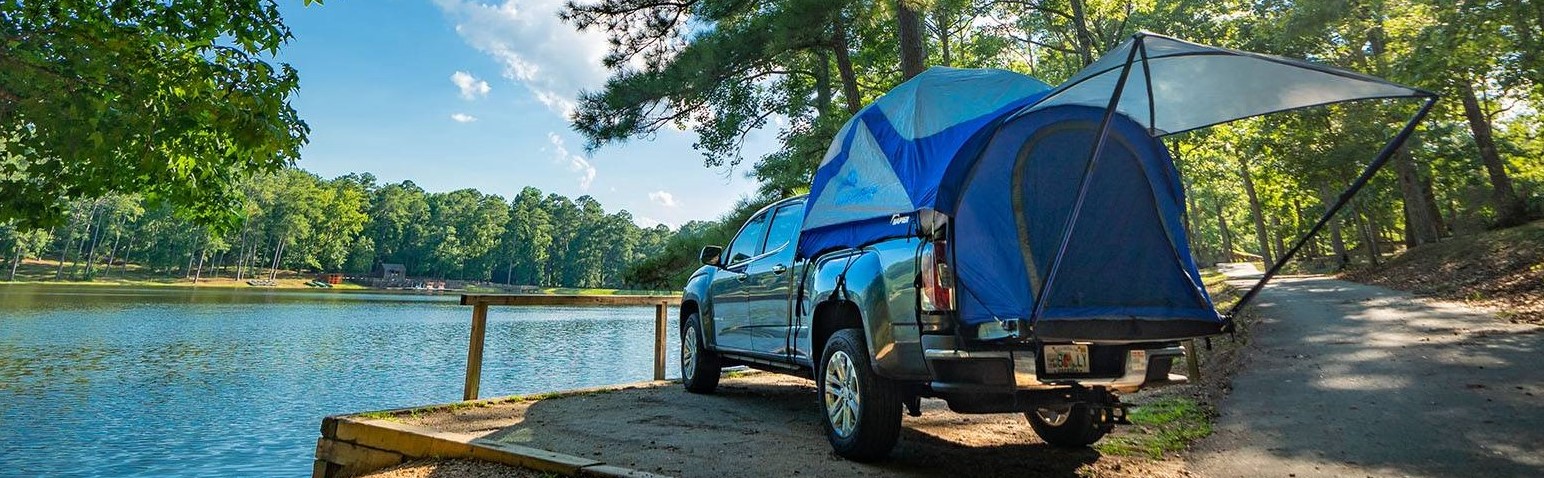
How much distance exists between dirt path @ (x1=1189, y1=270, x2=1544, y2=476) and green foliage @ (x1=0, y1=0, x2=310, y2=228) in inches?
301

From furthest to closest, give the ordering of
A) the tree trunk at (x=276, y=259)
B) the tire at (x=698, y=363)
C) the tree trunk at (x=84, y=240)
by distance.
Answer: the tree trunk at (x=276, y=259)
the tree trunk at (x=84, y=240)
the tire at (x=698, y=363)

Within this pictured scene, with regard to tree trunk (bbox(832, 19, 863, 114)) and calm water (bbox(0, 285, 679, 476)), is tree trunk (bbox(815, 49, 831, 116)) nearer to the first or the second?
tree trunk (bbox(832, 19, 863, 114))

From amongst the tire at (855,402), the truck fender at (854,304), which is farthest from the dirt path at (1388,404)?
the truck fender at (854,304)

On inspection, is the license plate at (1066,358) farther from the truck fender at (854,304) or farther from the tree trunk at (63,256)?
the tree trunk at (63,256)

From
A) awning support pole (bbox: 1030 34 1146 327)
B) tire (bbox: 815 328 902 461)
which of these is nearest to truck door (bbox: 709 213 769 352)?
tire (bbox: 815 328 902 461)

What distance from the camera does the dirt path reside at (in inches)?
163

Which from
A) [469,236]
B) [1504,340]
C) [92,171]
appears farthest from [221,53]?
[469,236]

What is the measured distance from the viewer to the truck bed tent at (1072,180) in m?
3.75

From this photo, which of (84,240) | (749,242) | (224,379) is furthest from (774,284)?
(84,240)

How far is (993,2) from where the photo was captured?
68.8ft

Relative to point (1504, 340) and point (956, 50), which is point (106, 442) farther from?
point (956, 50)

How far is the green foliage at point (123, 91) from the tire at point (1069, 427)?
20.5 feet

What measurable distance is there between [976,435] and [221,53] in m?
6.94

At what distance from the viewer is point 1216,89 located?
4367mm
